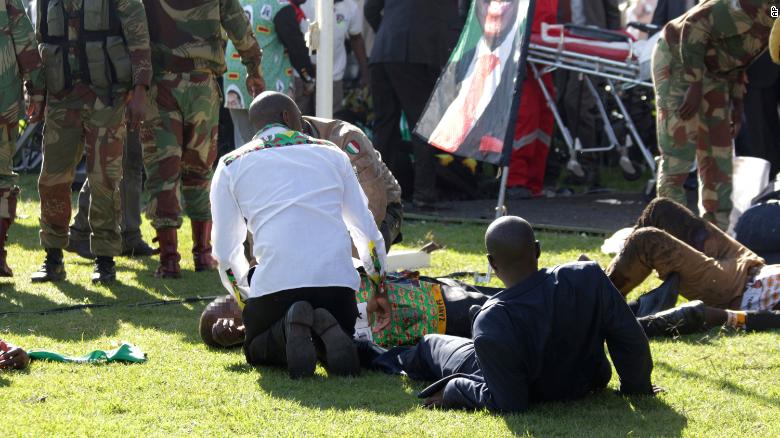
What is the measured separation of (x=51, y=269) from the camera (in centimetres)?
812

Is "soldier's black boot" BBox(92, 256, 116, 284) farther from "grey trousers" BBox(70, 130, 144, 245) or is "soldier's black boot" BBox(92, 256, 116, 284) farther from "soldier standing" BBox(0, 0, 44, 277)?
"grey trousers" BBox(70, 130, 144, 245)

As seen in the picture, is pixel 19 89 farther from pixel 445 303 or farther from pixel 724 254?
pixel 724 254

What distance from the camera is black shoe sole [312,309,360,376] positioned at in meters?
5.28

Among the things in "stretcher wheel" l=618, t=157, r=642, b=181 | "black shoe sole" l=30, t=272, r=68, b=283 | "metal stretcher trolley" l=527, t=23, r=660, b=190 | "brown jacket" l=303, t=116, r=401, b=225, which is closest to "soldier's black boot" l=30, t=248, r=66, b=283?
"black shoe sole" l=30, t=272, r=68, b=283

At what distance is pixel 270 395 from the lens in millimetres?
5004

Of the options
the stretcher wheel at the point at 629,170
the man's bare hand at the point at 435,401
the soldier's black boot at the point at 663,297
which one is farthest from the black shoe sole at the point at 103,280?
the stretcher wheel at the point at 629,170

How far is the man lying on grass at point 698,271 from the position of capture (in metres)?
6.18

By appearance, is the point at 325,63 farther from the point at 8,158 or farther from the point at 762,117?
the point at 762,117

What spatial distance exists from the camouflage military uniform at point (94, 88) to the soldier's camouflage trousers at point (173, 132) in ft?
0.91

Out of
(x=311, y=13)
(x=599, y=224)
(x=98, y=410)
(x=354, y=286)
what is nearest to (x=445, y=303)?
(x=354, y=286)

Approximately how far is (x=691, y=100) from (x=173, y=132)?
3.38 metres

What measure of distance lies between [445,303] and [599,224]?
14.9 feet

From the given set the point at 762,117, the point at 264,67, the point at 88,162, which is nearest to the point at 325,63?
the point at 88,162

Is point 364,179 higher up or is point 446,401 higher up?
point 364,179
